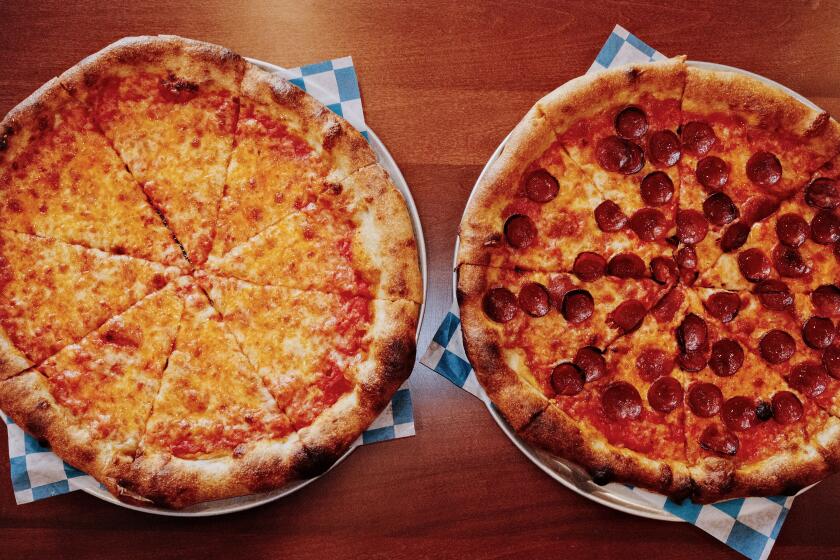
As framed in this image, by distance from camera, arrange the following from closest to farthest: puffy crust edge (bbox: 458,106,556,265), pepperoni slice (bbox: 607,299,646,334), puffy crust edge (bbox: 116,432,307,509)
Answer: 1. puffy crust edge (bbox: 116,432,307,509)
2. puffy crust edge (bbox: 458,106,556,265)
3. pepperoni slice (bbox: 607,299,646,334)

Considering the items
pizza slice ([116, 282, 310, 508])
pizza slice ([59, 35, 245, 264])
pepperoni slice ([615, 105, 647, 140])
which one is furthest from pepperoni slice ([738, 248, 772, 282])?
pizza slice ([59, 35, 245, 264])

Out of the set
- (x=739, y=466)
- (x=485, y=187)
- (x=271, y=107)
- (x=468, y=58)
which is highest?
(x=468, y=58)

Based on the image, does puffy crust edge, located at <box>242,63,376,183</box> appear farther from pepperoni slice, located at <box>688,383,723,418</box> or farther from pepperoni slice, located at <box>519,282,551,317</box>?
pepperoni slice, located at <box>688,383,723,418</box>

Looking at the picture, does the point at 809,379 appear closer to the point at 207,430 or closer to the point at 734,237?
the point at 734,237

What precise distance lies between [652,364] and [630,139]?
1.07 meters

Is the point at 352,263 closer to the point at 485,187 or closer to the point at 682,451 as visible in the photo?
the point at 485,187

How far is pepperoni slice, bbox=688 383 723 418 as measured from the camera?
2.90 meters

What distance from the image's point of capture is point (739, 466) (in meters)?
2.89

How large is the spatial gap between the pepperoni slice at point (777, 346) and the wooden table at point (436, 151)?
0.78m

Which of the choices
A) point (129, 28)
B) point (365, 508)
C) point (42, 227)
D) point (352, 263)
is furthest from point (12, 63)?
point (365, 508)

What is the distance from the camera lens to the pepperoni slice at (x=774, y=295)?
2.98 m

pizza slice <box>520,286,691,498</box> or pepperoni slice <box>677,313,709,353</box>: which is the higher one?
pepperoni slice <box>677,313,709,353</box>

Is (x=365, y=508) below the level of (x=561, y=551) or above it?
above

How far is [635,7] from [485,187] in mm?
1382
